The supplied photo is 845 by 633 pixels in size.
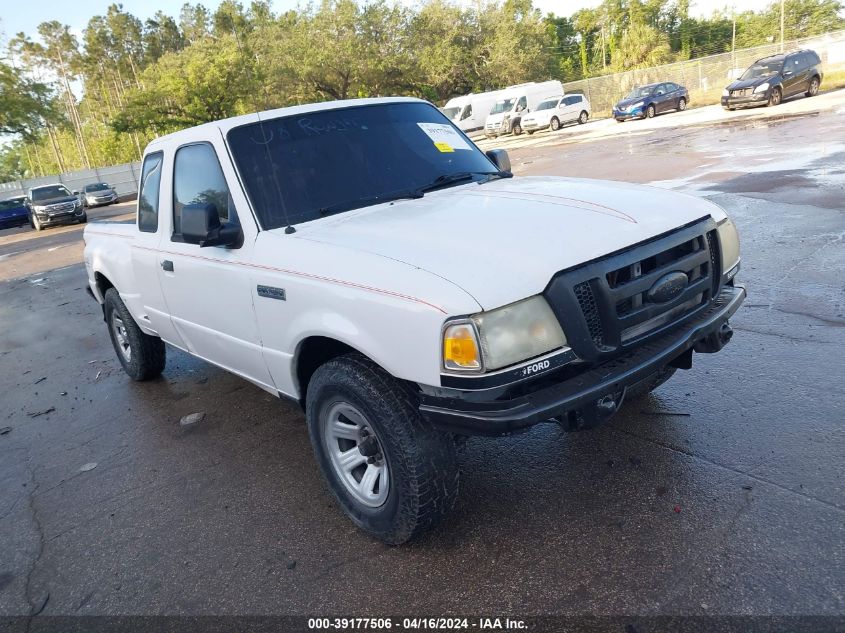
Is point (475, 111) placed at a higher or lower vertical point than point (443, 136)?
lower

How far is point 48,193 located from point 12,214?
590 centimetres

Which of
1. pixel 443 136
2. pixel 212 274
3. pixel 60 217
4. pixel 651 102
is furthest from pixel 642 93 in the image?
pixel 212 274

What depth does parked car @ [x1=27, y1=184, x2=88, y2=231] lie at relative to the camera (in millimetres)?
25484

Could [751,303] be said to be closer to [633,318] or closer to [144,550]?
[633,318]

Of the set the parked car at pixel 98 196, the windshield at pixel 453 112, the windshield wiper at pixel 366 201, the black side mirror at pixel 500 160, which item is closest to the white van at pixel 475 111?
the windshield at pixel 453 112

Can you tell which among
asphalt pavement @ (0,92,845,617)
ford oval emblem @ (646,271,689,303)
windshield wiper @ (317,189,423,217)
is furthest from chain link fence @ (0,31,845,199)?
ford oval emblem @ (646,271,689,303)

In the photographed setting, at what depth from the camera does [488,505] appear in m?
3.26

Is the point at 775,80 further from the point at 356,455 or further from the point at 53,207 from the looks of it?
the point at 53,207

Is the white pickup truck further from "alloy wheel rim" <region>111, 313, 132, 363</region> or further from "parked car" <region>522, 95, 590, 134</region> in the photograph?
"parked car" <region>522, 95, 590, 134</region>

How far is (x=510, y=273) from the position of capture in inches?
100

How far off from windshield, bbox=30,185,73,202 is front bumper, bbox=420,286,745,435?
28.3m

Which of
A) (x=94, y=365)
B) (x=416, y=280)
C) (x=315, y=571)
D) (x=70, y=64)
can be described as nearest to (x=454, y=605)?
(x=315, y=571)

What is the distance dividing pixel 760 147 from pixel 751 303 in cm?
1103

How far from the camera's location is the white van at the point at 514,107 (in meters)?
36.3
